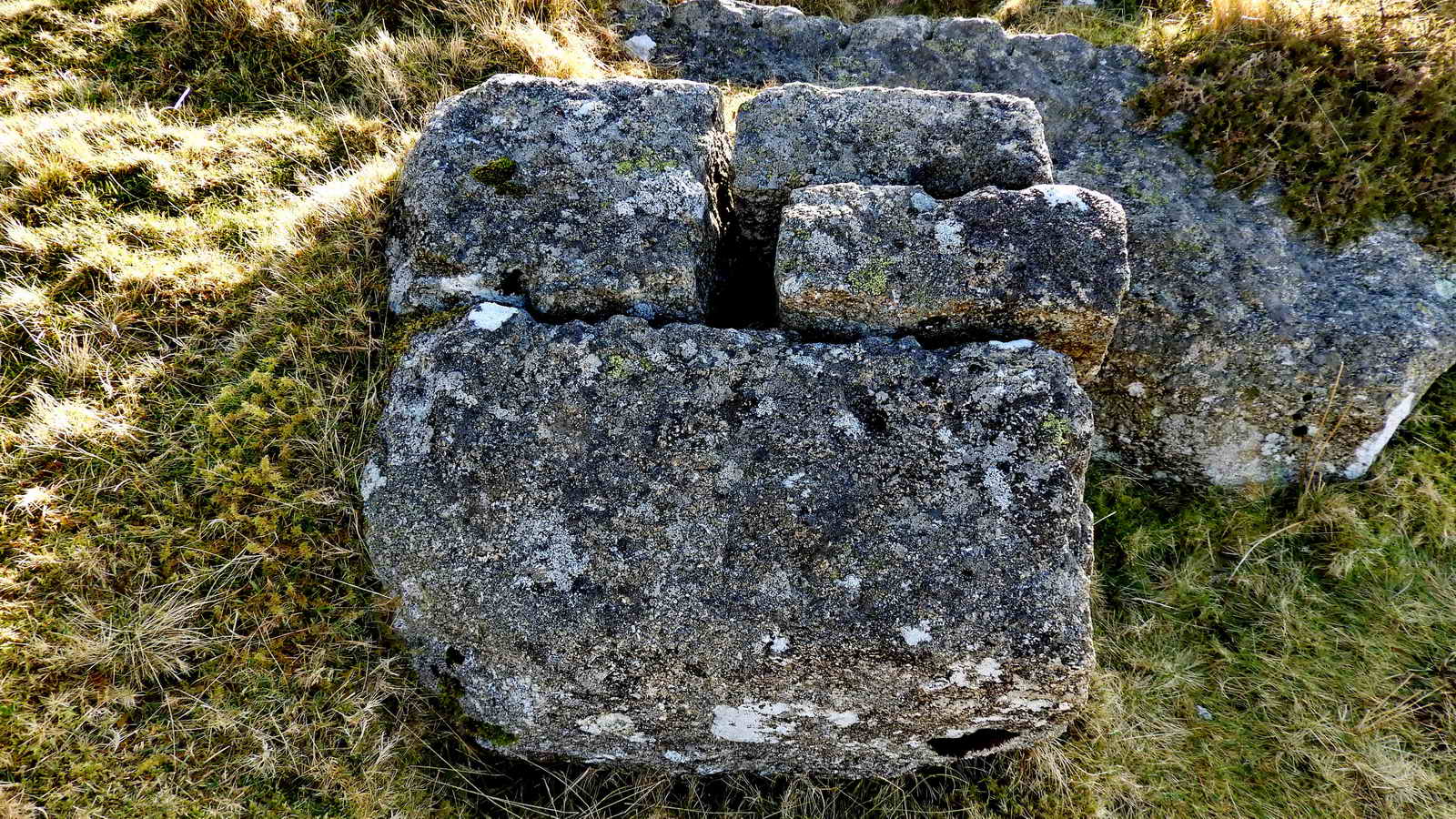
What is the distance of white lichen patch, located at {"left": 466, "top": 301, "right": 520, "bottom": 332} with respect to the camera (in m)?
2.96

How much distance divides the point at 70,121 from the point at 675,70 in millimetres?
3270

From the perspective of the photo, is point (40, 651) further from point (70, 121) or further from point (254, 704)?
point (70, 121)

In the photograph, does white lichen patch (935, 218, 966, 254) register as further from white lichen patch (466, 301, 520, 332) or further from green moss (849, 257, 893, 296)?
white lichen patch (466, 301, 520, 332)

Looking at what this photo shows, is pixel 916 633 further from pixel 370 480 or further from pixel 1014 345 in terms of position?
pixel 370 480

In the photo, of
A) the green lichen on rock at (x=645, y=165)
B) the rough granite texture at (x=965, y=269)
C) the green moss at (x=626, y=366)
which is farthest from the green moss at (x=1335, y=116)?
the green moss at (x=626, y=366)

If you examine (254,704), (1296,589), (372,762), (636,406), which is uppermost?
(636,406)

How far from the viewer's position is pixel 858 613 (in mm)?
2516

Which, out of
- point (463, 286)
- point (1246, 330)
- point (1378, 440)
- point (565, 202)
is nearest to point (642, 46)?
point (565, 202)

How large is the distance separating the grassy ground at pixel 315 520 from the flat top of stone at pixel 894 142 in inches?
60.6

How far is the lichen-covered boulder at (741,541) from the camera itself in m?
2.53

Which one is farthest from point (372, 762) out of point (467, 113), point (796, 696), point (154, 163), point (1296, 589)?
point (1296, 589)

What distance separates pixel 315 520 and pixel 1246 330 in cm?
421

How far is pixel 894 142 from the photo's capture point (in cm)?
330

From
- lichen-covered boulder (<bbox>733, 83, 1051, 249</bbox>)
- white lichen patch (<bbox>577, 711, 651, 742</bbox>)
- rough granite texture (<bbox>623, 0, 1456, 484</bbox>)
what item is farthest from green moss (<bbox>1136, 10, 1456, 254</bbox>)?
white lichen patch (<bbox>577, 711, 651, 742</bbox>)
